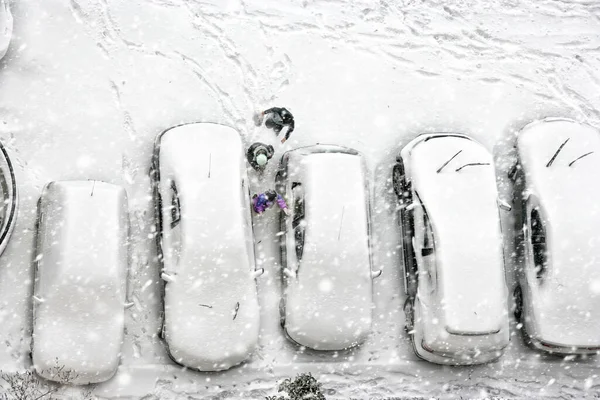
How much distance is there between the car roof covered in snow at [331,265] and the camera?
8750mm

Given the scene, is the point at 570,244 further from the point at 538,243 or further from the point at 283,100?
the point at 283,100

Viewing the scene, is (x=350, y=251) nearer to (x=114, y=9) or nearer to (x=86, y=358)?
(x=86, y=358)

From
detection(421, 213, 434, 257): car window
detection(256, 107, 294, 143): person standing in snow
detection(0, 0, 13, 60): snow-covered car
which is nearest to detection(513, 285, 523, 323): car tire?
detection(421, 213, 434, 257): car window

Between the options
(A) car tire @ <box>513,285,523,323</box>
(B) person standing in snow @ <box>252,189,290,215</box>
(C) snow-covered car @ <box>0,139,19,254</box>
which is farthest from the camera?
(A) car tire @ <box>513,285,523,323</box>

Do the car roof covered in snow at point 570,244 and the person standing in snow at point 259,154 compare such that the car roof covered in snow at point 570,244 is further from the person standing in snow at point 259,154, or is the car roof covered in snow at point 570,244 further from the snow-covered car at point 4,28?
the snow-covered car at point 4,28

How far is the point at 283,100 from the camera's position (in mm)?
9852

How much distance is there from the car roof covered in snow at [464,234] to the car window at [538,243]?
2.05 feet

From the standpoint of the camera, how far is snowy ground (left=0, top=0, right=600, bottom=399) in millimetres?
9078

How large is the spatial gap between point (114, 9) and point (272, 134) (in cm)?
290

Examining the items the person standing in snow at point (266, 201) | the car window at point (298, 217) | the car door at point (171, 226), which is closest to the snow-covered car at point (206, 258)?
the car door at point (171, 226)

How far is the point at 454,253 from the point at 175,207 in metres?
3.64

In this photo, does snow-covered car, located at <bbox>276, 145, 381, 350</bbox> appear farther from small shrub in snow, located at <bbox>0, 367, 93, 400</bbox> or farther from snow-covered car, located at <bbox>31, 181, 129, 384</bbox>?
small shrub in snow, located at <bbox>0, 367, 93, 400</bbox>

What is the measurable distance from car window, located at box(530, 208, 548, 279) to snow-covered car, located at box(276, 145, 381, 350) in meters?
2.29

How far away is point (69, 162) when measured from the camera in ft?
30.1
